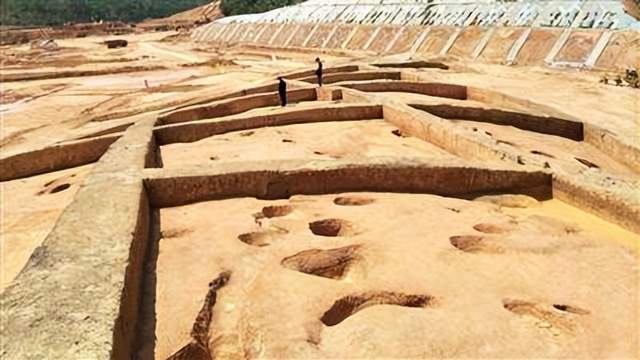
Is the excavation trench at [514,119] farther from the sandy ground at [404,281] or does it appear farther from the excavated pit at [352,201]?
the sandy ground at [404,281]

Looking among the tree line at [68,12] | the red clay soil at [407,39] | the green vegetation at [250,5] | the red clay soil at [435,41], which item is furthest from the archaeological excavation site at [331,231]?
the tree line at [68,12]

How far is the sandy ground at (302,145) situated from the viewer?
34.2 ft

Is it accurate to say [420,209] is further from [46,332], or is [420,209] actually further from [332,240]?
[46,332]

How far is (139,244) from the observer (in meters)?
5.61

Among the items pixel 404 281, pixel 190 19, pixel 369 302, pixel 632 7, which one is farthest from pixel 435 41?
pixel 190 19

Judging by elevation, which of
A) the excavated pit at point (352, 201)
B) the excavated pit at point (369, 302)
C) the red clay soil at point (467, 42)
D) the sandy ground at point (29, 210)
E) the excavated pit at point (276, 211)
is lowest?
the sandy ground at point (29, 210)

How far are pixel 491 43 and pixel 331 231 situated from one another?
2071 centimetres

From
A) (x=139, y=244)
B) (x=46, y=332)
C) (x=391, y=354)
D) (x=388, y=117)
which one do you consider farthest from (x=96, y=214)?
(x=388, y=117)

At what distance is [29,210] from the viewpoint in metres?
9.24

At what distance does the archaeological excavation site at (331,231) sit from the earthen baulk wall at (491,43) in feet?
16.0

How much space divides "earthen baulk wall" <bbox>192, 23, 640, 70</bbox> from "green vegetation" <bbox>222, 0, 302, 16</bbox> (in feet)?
96.3

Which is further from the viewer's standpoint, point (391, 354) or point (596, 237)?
point (596, 237)

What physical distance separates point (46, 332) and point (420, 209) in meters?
4.78

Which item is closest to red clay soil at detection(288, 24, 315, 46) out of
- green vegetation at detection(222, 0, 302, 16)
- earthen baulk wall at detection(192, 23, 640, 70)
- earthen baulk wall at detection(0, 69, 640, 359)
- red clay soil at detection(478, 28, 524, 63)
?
earthen baulk wall at detection(192, 23, 640, 70)
